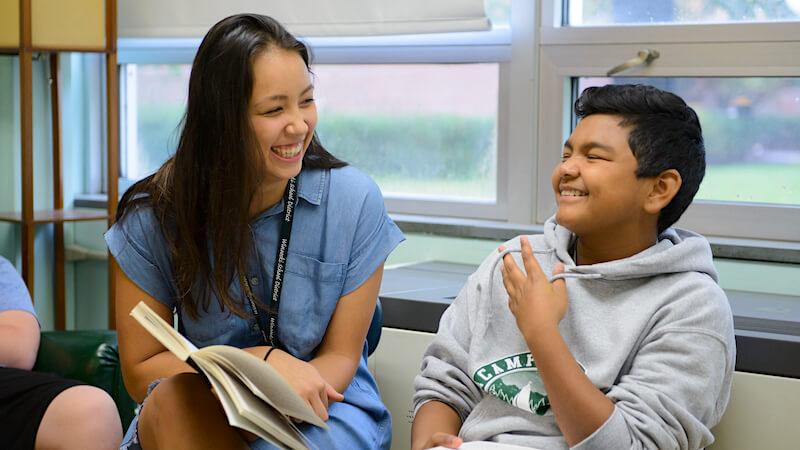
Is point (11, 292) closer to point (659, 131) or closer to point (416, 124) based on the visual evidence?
point (416, 124)

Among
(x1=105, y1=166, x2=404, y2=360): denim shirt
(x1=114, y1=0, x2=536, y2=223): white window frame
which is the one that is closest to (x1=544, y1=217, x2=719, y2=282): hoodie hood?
(x1=105, y1=166, x2=404, y2=360): denim shirt

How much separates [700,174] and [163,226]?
35.5 inches

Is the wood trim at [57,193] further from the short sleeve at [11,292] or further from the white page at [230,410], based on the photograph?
the white page at [230,410]

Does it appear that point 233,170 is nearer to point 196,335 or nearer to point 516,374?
point 196,335

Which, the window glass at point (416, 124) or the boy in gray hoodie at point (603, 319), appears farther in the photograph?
the window glass at point (416, 124)

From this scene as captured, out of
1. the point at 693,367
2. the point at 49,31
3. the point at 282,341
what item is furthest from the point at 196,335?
the point at 49,31

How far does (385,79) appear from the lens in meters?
2.92

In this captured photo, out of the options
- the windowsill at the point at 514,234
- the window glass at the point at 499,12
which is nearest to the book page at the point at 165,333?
the windowsill at the point at 514,234

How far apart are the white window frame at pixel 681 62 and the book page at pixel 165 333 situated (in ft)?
4.65

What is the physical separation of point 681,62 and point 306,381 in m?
1.24

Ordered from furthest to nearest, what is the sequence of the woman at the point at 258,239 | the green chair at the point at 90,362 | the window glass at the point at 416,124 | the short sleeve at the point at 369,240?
the window glass at the point at 416,124
the green chair at the point at 90,362
the short sleeve at the point at 369,240
the woman at the point at 258,239

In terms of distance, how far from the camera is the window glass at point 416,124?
278cm

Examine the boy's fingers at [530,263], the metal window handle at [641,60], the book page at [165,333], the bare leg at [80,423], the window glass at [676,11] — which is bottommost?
the bare leg at [80,423]

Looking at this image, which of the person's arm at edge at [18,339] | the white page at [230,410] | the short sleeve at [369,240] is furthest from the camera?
the person's arm at edge at [18,339]
